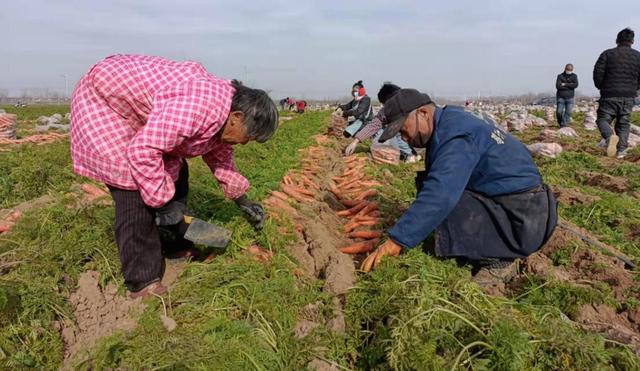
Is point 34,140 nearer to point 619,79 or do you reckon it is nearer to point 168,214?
point 168,214

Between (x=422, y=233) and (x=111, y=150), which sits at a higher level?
(x=111, y=150)

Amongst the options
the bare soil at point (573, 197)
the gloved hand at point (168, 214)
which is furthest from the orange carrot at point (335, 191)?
the gloved hand at point (168, 214)

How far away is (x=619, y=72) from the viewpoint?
7.85 metres

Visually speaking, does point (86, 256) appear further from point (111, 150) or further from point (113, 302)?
point (111, 150)

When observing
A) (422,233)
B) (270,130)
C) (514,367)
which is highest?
(270,130)

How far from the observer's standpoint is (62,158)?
687 cm

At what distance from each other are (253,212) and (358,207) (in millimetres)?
1866

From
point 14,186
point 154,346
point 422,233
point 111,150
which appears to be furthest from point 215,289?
point 14,186

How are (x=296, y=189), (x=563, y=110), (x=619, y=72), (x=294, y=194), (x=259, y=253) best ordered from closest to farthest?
1. (x=259, y=253)
2. (x=294, y=194)
3. (x=296, y=189)
4. (x=619, y=72)
5. (x=563, y=110)

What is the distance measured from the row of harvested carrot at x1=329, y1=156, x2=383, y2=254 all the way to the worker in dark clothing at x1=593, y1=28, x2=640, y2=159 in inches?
195

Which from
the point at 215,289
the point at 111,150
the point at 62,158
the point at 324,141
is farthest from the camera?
the point at 324,141

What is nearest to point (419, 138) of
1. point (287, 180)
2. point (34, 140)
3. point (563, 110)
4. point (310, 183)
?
point (287, 180)

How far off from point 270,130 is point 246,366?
140cm

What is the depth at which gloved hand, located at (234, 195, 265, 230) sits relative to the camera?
11.6 ft
